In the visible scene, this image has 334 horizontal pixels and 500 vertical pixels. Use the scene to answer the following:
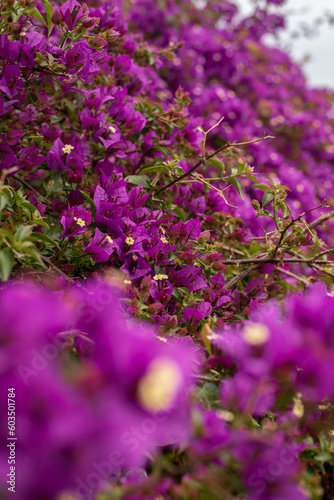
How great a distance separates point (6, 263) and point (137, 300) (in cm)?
30

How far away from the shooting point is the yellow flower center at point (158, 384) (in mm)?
366

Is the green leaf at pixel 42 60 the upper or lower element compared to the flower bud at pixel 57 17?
lower

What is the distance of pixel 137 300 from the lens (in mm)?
780

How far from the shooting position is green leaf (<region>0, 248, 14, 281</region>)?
1.68 feet

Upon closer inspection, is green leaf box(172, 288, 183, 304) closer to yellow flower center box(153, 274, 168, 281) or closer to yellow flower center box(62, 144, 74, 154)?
yellow flower center box(153, 274, 168, 281)

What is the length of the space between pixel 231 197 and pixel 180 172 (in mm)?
288

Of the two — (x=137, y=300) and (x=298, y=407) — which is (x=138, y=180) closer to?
(x=137, y=300)

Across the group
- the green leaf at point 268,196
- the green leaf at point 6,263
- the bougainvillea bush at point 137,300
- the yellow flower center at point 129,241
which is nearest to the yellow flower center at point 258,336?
the bougainvillea bush at point 137,300

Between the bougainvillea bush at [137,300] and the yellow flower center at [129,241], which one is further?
the yellow flower center at [129,241]

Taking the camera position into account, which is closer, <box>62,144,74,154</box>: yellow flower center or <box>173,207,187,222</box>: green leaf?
<box>62,144,74,154</box>: yellow flower center

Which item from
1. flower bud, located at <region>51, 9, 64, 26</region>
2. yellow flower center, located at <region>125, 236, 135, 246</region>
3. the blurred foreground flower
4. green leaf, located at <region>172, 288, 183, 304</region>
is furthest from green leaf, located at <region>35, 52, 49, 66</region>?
the blurred foreground flower

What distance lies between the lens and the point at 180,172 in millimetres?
1010

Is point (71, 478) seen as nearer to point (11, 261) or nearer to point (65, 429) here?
point (65, 429)

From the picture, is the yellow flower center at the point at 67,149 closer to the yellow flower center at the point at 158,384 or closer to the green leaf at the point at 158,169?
the green leaf at the point at 158,169
